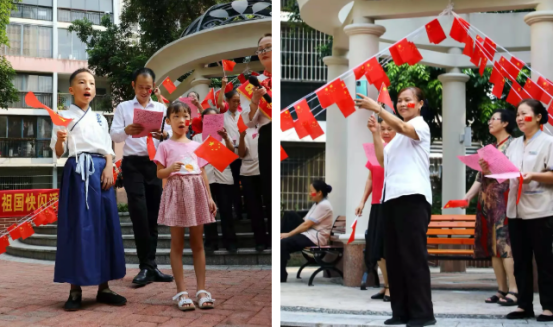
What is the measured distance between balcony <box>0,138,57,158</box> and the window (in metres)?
0.70

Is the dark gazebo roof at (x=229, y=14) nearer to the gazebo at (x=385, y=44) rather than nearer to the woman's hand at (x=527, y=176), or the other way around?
the gazebo at (x=385, y=44)

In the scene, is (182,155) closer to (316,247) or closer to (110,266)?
(110,266)

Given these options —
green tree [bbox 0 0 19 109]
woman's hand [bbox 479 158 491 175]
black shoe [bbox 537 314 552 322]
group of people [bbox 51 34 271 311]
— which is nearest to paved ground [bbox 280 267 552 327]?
black shoe [bbox 537 314 552 322]

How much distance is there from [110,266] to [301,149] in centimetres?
538

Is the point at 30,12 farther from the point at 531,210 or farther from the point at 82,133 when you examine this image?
the point at 531,210

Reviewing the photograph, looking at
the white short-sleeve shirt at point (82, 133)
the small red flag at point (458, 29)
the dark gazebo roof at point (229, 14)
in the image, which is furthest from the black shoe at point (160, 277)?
the dark gazebo roof at point (229, 14)

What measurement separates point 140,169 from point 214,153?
1.04 metres

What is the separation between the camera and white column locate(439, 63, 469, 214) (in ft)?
23.4

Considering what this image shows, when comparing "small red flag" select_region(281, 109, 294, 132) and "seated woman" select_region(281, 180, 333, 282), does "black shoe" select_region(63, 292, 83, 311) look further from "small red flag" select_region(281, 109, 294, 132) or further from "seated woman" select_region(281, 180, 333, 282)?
"seated woman" select_region(281, 180, 333, 282)

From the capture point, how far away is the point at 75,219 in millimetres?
3543

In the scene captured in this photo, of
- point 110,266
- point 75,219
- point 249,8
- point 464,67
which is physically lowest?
point 110,266

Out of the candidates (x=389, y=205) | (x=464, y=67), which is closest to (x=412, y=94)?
(x=389, y=205)

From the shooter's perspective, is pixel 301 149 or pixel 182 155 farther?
pixel 301 149

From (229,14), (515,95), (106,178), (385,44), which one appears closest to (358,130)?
(515,95)
